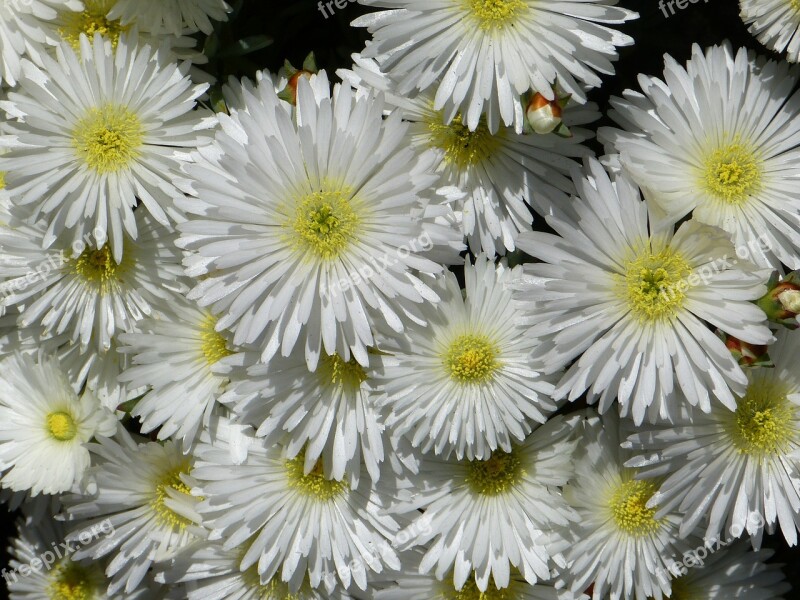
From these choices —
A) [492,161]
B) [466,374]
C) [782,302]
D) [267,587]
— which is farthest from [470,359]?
[267,587]

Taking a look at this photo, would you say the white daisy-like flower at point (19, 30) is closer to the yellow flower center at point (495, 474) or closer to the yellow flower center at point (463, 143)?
the yellow flower center at point (463, 143)

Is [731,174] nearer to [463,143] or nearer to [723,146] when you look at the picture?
[723,146]

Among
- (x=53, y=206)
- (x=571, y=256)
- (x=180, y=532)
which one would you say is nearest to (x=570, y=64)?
(x=571, y=256)

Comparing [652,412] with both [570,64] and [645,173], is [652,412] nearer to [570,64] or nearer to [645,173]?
[645,173]

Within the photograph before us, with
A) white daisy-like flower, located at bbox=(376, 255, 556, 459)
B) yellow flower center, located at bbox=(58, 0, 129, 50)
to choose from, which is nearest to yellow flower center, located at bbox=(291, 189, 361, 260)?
white daisy-like flower, located at bbox=(376, 255, 556, 459)

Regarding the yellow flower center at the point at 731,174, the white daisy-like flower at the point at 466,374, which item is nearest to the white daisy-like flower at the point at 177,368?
the white daisy-like flower at the point at 466,374

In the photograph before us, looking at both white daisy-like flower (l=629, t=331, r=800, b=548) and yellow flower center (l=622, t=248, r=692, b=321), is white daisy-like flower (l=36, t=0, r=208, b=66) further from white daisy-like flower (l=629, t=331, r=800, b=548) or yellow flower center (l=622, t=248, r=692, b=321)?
white daisy-like flower (l=629, t=331, r=800, b=548)
